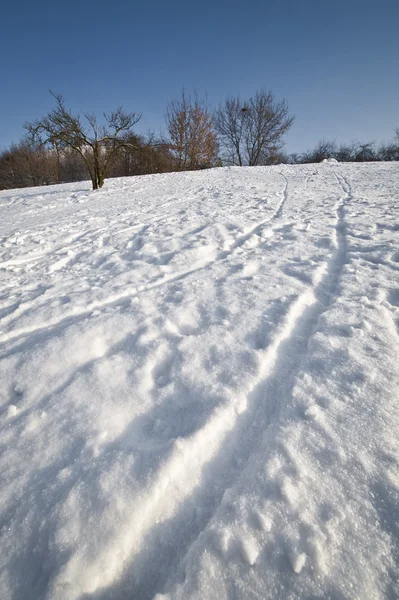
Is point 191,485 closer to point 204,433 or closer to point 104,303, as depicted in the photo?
point 204,433

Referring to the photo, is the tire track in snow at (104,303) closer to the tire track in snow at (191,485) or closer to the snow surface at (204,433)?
the snow surface at (204,433)

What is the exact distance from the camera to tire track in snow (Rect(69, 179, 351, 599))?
2.78 ft

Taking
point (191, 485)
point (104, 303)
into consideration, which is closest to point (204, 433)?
point (191, 485)

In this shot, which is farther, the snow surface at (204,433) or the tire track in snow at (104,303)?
the tire track in snow at (104,303)

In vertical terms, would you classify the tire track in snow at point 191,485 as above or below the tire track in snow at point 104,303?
below

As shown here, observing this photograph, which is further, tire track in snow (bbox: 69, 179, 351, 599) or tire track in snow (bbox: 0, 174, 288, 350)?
tire track in snow (bbox: 0, 174, 288, 350)

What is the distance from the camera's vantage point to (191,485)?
1028 mm

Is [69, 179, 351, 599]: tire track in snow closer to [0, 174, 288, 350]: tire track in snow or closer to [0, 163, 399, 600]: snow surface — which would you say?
[0, 163, 399, 600]: snow surface

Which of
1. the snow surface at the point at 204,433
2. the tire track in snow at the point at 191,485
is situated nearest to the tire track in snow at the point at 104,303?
the snow surface at the point at 204,433

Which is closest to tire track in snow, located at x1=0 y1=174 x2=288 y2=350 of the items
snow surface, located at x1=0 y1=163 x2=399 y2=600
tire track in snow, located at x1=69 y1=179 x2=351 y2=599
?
snow surface, located at x1=0 y1=163 x2=399 y2=600

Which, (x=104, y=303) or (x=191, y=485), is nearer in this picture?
(x=191, y=485)

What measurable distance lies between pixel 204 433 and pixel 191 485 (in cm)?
20

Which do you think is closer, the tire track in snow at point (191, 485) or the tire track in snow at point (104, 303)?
the tire track in snow at point (191, 485)

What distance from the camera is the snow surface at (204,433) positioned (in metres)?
0.83
